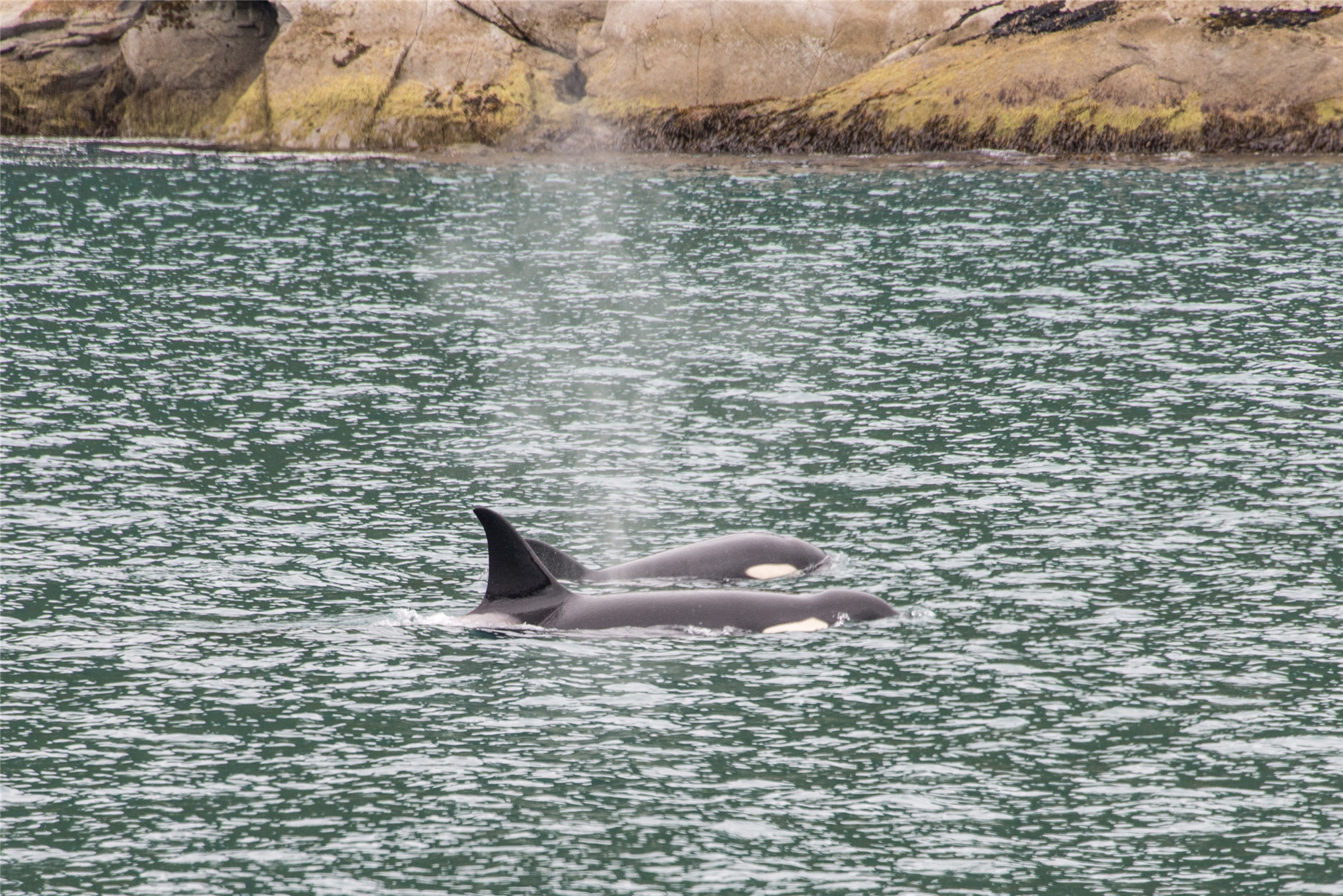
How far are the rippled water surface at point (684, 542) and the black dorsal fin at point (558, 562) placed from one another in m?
0.89

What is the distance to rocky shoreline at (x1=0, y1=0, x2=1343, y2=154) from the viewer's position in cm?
5931

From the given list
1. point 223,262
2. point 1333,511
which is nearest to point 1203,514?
point 1333,511

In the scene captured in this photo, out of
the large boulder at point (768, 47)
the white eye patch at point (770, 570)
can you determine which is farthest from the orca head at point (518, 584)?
the large boulder at point (768, 47)

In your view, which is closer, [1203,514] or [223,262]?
[1203,514]

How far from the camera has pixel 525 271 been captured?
42344 mm

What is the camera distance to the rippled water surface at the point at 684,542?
512 inches

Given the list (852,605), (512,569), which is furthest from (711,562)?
(512,569)

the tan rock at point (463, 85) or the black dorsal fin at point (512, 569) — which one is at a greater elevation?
the tan rock at point (463, 85)

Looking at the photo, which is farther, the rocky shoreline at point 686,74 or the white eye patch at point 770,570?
the rocky shoreline at point 686,74

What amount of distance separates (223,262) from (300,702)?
1179 inches

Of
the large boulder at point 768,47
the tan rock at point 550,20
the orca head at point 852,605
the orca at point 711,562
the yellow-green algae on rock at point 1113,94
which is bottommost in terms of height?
the orca head at point 852,605

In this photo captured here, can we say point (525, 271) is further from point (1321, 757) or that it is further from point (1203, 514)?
point (1321, 757)

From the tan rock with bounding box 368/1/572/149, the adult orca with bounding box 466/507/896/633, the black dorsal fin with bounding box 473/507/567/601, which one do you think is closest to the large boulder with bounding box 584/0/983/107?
the tan rock with bounding box 368/1/572/149

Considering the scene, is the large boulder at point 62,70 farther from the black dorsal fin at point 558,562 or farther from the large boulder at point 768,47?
the black dorsal fin at point 558,562
